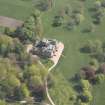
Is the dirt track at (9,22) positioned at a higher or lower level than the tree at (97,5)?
lower

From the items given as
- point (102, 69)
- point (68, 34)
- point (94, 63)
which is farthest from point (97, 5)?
point (102, 69)

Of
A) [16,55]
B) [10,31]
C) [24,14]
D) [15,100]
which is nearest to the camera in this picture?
[15,100]

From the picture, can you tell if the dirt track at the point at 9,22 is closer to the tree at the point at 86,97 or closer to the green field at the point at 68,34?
the green field at the point at 68,34

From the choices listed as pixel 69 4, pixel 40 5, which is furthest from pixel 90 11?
pixel 40 5

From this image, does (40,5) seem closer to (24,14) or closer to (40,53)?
(24,14)

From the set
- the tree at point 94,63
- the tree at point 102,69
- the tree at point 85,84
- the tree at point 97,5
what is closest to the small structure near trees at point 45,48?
the tree at point 94,63

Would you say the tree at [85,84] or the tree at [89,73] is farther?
the tree at [89,73]

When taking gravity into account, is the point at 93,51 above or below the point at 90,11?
below

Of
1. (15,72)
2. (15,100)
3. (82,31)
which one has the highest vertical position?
(82,31)
